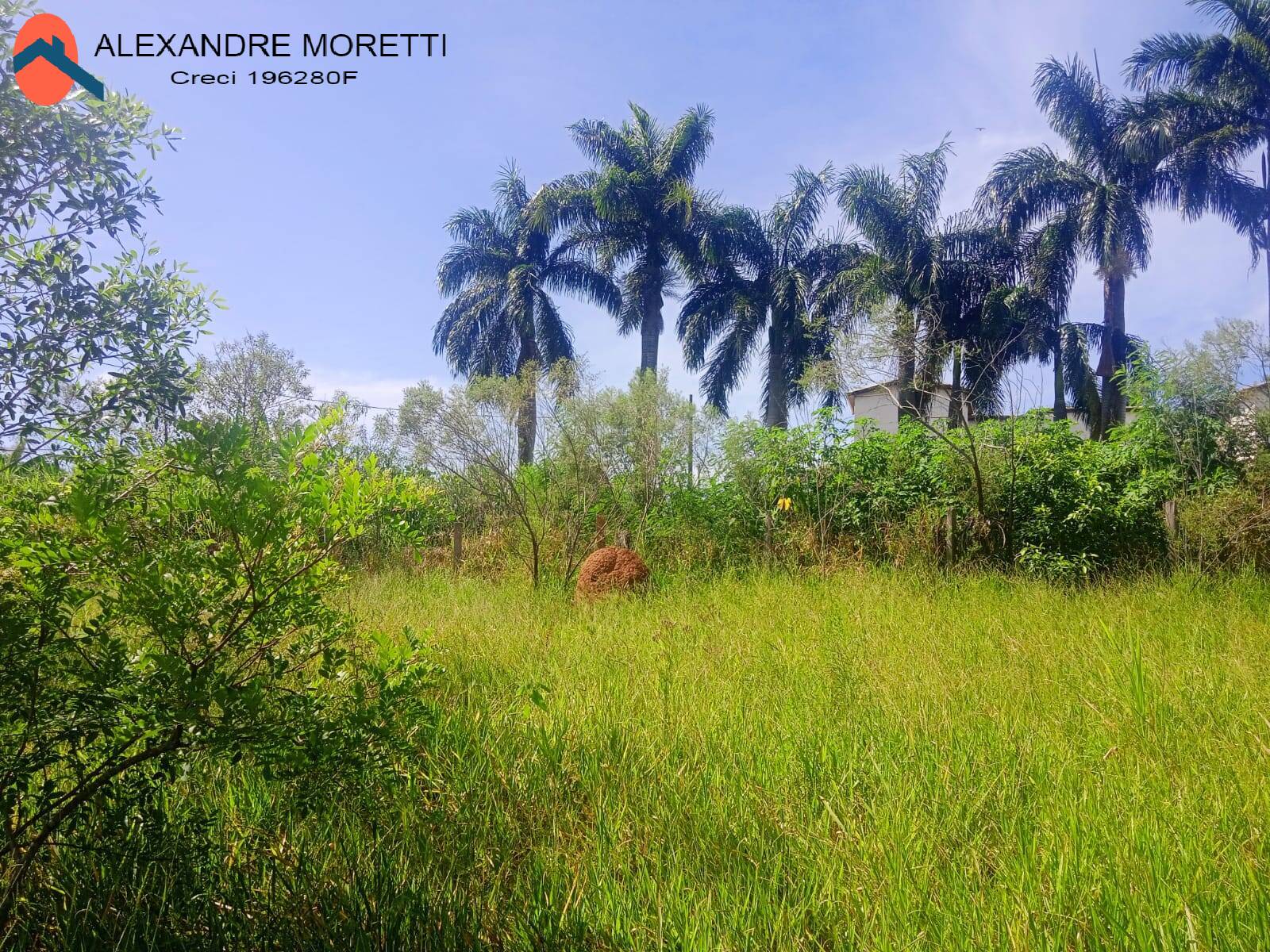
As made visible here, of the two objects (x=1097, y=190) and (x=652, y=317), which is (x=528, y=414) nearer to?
(x=652, y=317)

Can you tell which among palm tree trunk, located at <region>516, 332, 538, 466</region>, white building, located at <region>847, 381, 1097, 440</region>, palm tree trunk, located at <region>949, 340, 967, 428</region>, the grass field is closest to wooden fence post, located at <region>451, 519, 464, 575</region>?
palm tree trunk, located at <region>516, 332, 538, 466</region>

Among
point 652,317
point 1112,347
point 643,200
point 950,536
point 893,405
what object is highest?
point 643,200

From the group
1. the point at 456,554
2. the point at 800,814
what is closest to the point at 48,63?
the point at 800,814

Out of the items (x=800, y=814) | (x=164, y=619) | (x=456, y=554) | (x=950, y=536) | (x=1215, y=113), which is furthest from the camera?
(x=1215, y=113)

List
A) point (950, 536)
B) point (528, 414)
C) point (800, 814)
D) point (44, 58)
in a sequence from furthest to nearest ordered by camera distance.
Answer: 1. point (528, 414)
2. point (950, 536)
3. point (800, 814)
4. point (44, 58)

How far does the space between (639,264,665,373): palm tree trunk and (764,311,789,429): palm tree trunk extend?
148 inches

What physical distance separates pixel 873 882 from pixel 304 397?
24.0m

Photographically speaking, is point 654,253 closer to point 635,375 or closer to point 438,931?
point 635,375

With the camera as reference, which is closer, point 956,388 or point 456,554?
point 956,388

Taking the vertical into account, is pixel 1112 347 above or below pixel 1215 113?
below

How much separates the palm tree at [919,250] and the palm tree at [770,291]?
1155mm

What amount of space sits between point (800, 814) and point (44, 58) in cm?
353

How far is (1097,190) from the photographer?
61.3 feet

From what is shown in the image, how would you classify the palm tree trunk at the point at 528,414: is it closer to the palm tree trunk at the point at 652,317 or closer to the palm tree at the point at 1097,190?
the palm tree trunk at the point at 652,317
